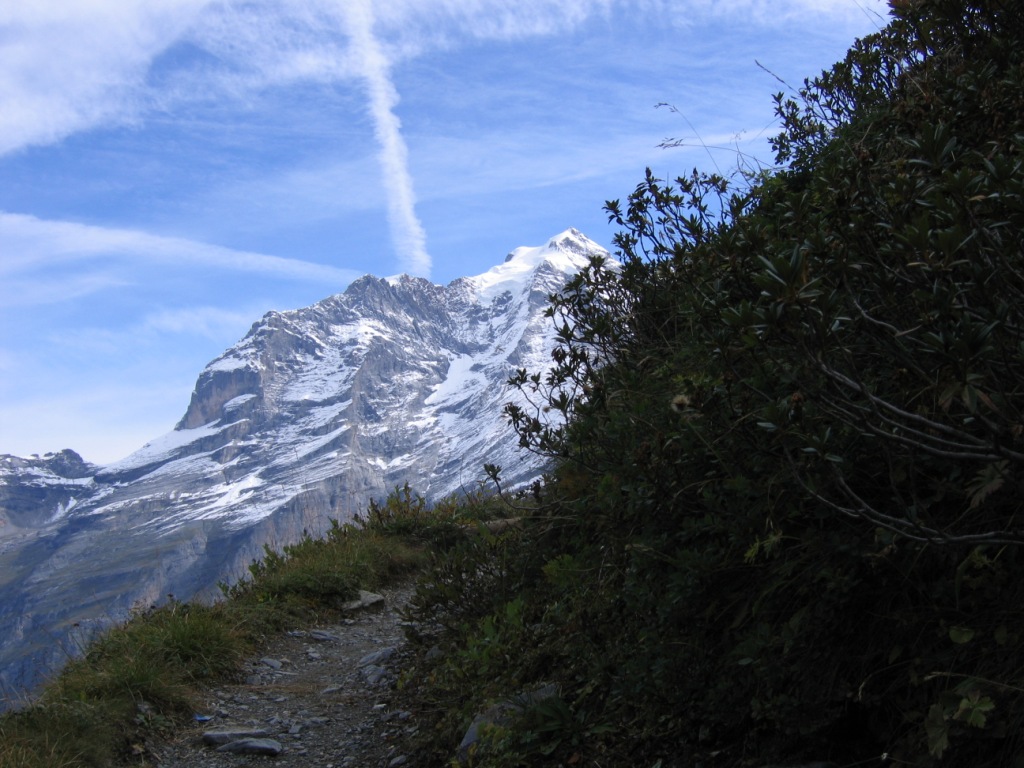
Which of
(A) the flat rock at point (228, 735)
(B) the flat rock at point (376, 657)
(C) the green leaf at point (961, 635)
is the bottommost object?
(B) the flat rock at point (376, 657)

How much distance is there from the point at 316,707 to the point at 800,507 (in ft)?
14.8

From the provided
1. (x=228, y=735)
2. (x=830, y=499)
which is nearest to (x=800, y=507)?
(x=830, y=499)

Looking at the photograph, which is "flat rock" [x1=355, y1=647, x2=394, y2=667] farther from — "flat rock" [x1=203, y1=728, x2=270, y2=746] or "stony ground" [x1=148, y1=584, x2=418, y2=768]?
"flat rock" [x1=203, y1=728, x2=270, y2=746]

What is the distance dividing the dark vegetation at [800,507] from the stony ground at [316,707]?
0.96 ft

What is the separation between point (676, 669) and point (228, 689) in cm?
444

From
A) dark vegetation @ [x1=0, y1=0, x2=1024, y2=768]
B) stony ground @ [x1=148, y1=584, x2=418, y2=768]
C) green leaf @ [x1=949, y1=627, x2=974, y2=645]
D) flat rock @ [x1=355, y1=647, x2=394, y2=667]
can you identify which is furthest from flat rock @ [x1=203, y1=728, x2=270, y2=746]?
green leaf @ [x1=949, y1=627, x2=974, y2=645]

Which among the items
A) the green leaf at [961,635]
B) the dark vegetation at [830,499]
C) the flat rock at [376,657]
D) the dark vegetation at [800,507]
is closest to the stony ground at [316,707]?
the flat rock at [376,657]

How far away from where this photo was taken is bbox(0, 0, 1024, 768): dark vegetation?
245 centimetres

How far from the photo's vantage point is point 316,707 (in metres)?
6.18

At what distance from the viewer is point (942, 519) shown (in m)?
2.95

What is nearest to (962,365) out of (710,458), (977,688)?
(977,688)

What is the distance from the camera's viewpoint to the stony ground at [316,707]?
5207mm

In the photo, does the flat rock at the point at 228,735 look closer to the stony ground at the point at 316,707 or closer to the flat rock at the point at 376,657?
the stony ground at the point at 316,707

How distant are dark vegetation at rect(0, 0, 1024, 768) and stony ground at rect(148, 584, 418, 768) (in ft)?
0.96
